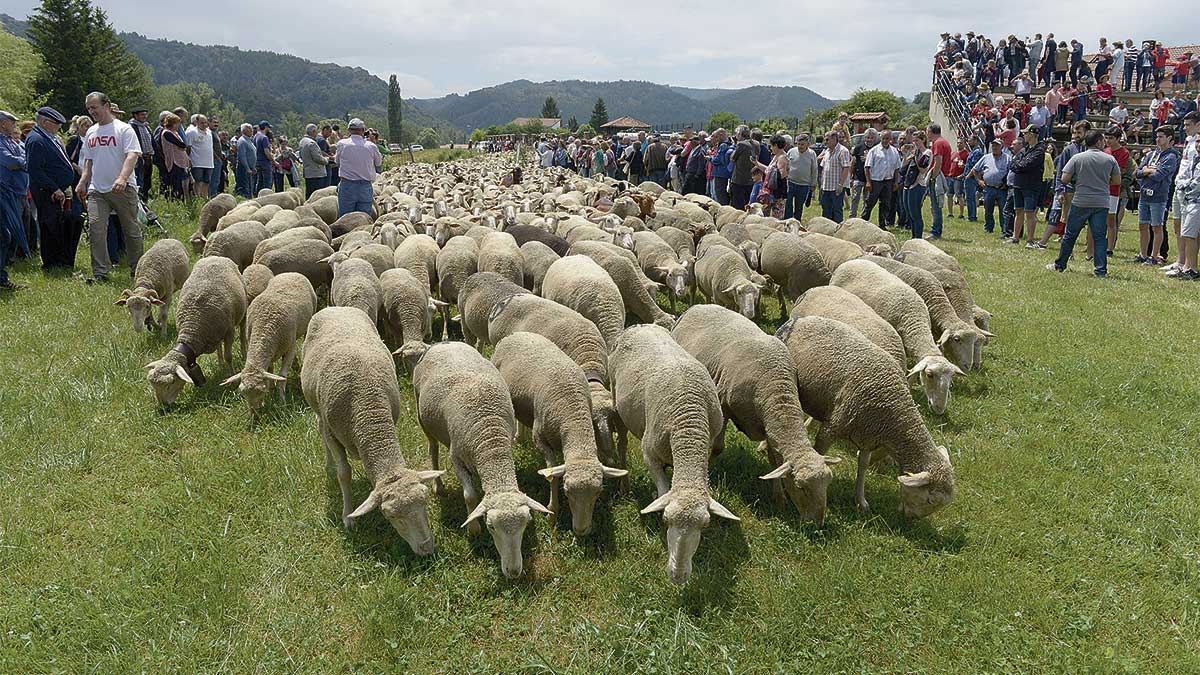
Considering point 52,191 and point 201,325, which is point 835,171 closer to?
point 201,325

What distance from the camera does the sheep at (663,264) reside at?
9375 mm

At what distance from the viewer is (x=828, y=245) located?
9.70 m

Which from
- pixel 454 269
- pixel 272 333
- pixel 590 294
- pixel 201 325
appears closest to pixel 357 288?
pixel 272 333

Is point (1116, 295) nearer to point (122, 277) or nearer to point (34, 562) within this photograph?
point (34, 562)

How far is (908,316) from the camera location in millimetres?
6938

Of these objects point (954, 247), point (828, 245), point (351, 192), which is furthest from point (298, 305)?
point (954, 247)

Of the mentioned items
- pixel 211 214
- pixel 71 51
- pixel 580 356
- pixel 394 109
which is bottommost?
pixel 580 356

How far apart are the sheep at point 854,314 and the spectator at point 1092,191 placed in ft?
22.3

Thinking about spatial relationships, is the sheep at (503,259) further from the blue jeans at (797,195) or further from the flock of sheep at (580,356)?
the blue jeans at (797,195)

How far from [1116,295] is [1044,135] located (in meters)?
13.6

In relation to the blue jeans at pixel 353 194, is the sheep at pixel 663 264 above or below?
below

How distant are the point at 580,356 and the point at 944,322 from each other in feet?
13.5

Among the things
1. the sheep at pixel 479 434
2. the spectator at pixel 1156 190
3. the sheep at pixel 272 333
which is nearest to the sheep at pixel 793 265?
the sheep at pixel 479 434

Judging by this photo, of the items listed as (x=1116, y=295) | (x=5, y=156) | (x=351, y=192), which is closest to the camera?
(x=5, y=156)
